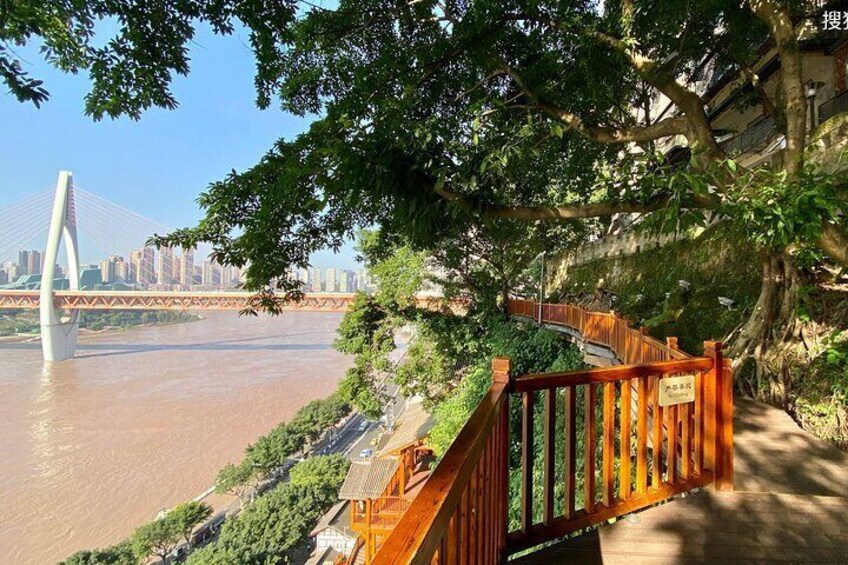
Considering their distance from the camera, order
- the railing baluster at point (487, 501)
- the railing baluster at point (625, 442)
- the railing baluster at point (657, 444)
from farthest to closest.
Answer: the railing baluster at point (657, 444) < the railing baluster at point (625, 442) < the railing baluster at point (487, 501)

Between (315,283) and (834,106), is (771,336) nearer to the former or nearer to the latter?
(834,106)

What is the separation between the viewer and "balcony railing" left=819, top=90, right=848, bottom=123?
6647 mm

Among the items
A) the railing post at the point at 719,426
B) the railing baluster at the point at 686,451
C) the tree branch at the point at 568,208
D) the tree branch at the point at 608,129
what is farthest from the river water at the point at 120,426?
the tree branch at the point at 608,129

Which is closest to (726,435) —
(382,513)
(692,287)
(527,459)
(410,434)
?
(527,459)

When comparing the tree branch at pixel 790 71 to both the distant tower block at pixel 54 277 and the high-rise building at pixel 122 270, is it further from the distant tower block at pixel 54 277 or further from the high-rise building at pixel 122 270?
the high-rise building at pixel 122 270

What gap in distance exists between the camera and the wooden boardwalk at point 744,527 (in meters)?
1.63

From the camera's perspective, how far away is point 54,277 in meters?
22.8

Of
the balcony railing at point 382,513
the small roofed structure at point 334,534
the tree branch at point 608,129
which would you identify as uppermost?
the tree branch at point 608,129

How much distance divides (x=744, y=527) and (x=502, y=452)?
4.31 feet

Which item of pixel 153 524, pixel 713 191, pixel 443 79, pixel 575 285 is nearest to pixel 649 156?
pixel 713 191

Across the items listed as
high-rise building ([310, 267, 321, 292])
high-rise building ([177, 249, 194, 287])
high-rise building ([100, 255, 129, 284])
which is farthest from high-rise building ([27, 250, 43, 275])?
high-rise building ([310, 267, 321, 292])

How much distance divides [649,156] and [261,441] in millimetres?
14374

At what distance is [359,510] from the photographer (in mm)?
8680

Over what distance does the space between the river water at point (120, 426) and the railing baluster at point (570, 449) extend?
39.5 ft
